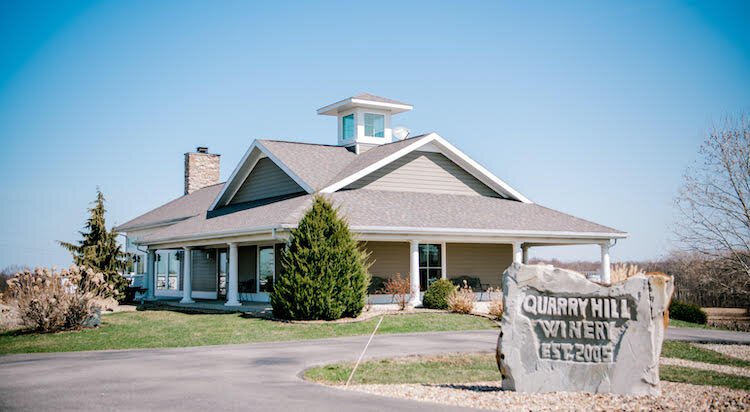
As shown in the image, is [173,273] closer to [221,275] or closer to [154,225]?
[154,225]

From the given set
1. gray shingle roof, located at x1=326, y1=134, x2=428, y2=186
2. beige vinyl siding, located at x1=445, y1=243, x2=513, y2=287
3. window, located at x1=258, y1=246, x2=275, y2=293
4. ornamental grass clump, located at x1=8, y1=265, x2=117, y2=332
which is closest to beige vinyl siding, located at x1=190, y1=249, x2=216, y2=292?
window, located at x1=258, y1=246, x2=275, y2=293

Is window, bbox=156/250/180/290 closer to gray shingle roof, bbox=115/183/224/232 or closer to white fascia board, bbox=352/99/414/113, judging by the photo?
gray shingle roof, bbox=115/183/224/232

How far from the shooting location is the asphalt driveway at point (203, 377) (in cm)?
834

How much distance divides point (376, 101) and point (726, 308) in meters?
17.2

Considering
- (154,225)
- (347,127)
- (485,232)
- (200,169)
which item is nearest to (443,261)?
(485,232)

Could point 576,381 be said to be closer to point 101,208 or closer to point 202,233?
point 202,233

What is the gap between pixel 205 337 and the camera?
16094 mm

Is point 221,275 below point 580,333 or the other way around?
the other way around

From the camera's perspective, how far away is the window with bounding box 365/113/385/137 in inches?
1187

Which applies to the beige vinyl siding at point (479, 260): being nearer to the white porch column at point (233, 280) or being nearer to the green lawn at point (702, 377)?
the white porch column at point (233, 280)

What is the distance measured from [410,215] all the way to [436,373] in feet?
40.4

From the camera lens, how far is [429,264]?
988 inches

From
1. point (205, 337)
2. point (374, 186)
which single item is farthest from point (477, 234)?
point (205, 337)

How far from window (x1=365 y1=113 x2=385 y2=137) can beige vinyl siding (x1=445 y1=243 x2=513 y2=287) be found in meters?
6.85
